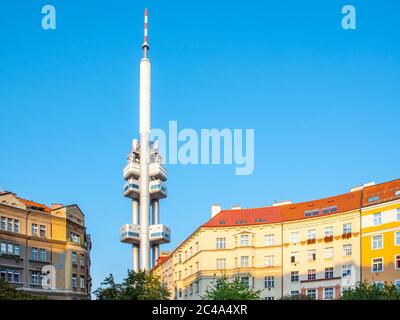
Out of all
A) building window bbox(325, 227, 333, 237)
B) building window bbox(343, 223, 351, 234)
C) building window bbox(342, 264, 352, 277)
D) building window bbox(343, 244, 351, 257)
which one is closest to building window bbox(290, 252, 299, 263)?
building window bbox(325, 227, 333, 237)

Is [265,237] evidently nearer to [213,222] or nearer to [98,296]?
[213,222]

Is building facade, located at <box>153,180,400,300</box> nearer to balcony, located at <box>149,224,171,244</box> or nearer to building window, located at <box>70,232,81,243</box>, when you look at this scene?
building window, located at <box>70,232,81,243</box>

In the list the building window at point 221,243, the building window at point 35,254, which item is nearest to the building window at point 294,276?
the building window at point 221,243

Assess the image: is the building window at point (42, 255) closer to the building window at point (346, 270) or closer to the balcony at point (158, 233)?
the building window at point (346, 270)

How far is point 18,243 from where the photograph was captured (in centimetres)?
6644

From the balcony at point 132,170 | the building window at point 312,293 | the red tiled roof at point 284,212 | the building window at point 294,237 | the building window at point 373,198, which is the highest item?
the balcony at point 132,170

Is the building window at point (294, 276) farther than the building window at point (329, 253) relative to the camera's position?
Yes

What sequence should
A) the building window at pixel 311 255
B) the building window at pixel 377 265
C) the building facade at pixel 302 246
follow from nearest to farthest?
1. the building window at pixel 377 265
2. the building facade at pixel 302 246
3. the building window at pixel 311 255

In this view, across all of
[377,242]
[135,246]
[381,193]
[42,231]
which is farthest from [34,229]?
[135,246]

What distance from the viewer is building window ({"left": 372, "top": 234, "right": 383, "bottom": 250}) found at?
6241 cm

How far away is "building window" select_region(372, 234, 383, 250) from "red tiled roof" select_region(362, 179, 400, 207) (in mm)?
3912

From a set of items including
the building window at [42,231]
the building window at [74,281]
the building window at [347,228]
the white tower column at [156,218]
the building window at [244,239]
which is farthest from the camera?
the white tower column at [156,218]

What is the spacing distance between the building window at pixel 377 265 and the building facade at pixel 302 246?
0.11m

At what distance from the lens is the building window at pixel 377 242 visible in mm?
62406
